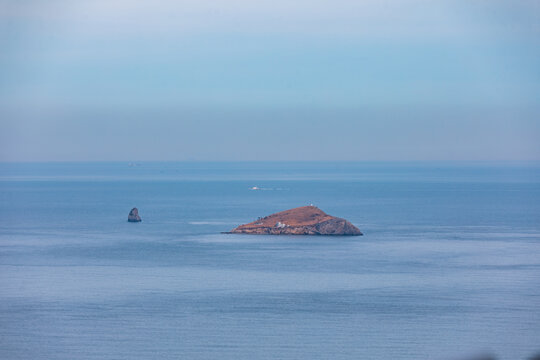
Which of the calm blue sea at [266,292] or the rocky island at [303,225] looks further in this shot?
the rocky island at [303,225]

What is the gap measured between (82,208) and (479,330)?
393 ft

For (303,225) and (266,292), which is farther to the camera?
(303,225)

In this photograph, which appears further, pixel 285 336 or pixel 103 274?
pixel 103 274

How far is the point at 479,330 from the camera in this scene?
185 feet

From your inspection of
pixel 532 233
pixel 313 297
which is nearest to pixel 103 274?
pixel 313 297

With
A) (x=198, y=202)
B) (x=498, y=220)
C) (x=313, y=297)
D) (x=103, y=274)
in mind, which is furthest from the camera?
(x=198, y=202)

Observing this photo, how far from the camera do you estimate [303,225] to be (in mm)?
108500

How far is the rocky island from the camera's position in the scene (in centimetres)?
10738

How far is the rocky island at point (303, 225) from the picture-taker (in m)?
107

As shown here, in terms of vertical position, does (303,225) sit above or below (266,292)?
above

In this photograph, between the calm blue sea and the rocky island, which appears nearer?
the calm blue sea

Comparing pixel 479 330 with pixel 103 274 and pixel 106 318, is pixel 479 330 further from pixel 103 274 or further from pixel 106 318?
pixel 103 274

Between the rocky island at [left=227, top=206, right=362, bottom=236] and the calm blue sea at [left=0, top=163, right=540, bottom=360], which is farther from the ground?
the rocky island at [left=227, top=206, right=362, bottom=236]

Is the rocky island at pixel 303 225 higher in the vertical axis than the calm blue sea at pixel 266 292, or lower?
higher
